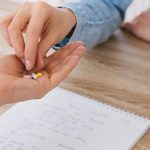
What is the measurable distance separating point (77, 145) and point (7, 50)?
1.34 ft

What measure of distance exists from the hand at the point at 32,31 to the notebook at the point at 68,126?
9 cm

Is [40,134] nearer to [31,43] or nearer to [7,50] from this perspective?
[31,43]

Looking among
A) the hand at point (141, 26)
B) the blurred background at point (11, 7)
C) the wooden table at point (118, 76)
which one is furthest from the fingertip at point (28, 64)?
the hand at point (141, 26)

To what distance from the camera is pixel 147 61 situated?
3.09ft

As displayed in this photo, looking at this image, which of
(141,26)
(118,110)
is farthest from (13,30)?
(141,26)

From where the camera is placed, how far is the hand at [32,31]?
0.71 meters

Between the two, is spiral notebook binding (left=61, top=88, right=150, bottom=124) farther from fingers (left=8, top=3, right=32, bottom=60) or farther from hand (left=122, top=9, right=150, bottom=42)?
hand (left=122, top=9, right=150, bottom=42)

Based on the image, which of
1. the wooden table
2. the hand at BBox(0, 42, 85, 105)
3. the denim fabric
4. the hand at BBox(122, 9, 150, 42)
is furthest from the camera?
the hand at BBox(122, 9, 150, 42)

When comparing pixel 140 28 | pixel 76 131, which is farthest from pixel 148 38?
pixel 76 131

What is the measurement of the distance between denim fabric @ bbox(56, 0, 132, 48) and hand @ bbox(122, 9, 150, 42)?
0.03 meters

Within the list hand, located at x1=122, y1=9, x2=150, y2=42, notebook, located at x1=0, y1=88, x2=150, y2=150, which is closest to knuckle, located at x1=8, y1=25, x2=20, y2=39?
notebook, located at x1=0, y1=88, x2=150, y2=150

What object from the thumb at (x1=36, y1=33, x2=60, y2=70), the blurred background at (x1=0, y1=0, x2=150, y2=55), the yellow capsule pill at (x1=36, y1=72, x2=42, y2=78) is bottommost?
the blurred background at (x1=0, y1=0, x2=150, y2=55)

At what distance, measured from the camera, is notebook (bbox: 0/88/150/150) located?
2.22 ft

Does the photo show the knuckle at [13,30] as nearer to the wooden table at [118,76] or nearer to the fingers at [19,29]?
the fingers at [19,29]
